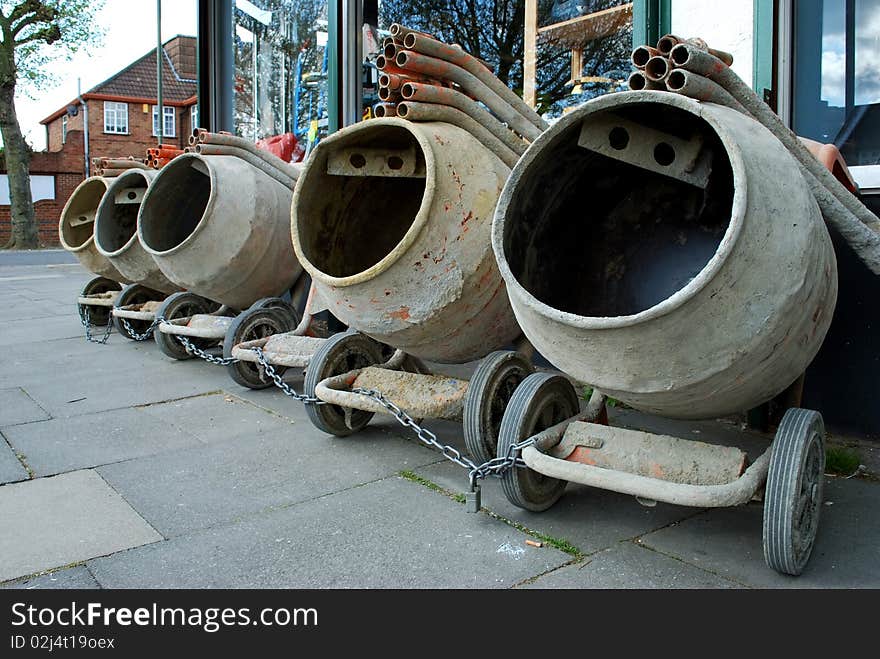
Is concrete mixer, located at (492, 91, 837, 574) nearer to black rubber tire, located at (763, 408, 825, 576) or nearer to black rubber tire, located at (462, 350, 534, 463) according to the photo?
black rubber tire, located at (763, 408, 825, 576)

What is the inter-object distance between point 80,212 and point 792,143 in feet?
22.4

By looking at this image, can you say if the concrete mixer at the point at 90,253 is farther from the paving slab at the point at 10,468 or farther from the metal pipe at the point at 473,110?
the metal pipe at the point at 473,110

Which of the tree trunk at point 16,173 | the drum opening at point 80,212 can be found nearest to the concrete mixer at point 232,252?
the drum opening at point 80,212

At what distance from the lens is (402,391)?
12.0ft

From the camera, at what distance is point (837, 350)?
3947 millimetres

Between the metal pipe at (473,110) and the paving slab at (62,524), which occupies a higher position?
the metal pipe at (473,110)

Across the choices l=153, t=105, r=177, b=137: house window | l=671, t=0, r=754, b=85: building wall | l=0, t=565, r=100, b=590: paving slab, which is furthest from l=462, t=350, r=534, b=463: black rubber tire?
l=153, t=105, r=177, b=137: house window

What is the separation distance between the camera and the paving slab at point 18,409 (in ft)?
15.0

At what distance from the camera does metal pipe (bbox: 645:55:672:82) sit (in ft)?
8.35

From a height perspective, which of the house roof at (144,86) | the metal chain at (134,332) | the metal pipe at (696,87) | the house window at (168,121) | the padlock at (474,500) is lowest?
the padlock at (474,500)

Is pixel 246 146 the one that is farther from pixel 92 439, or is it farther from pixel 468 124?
pixel 468 124

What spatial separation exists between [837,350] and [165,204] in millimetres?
4609

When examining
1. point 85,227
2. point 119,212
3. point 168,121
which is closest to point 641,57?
point 119,212

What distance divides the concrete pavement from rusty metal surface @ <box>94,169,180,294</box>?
1.93 metres
